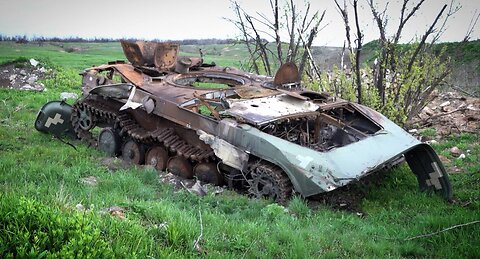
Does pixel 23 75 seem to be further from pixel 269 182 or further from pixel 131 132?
pixel 269 182

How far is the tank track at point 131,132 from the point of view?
321 inches

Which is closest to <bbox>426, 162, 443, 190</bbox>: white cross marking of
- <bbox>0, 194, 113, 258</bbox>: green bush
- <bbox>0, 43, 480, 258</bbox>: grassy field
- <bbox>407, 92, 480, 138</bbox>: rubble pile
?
<bbox>0, 43, 480, 258</bbox>: grassy field

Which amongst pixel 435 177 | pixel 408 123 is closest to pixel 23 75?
pixel 408 123

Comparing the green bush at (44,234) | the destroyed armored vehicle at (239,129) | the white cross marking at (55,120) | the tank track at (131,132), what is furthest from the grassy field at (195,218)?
the white cross marking at (55,120)

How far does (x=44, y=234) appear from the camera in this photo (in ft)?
12.0

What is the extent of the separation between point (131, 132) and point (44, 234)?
541 centimetres

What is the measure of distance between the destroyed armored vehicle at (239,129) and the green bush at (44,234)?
3.38 m

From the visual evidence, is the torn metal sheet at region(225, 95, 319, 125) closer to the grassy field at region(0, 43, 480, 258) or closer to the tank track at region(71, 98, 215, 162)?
the tank track at region(71, 98, 215, 162)

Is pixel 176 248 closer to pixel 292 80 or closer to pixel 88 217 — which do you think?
pixel 88 217

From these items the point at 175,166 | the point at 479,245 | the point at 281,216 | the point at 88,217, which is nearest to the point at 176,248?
the point at 88,217

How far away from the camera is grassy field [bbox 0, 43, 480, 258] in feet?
12.6

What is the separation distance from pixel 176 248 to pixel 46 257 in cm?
124

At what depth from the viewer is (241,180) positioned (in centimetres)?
778

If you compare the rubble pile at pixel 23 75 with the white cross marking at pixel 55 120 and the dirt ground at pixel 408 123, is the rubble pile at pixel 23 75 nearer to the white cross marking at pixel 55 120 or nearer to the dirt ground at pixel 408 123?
the dirt ground at pixel 408 123
